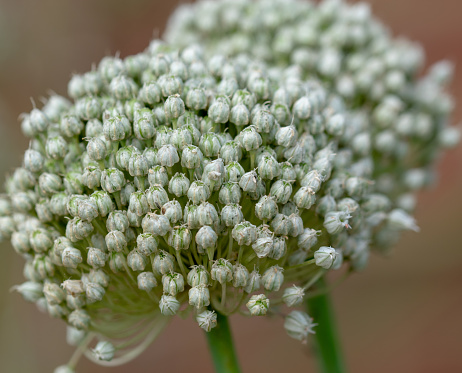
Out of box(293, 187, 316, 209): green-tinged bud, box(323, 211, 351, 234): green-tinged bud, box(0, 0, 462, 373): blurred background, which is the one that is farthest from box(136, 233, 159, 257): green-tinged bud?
box(0, 0, 462, 373): blurred background

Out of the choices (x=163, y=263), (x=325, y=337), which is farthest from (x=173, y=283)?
(x=325, y=337)

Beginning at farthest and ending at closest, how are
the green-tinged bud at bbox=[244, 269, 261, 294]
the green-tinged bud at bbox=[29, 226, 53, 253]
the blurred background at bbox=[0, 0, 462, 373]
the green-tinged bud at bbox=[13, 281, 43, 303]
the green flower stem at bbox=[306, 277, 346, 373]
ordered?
the blurred background at bbox=[0, 0, 462, 373] → the green flower stem at bbox=[306, 277, 346, 373] → the green-tinged bud at bbox=[13, 281, 43, 303] → the green-tinged bud at bbox=[29, 226, 53, 253] → the green-tinged bud at bbox=[244, 269, 261, 294]

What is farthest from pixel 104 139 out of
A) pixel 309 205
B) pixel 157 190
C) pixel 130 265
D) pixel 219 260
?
pixel 309 205

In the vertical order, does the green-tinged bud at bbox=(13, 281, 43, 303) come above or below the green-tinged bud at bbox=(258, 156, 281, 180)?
below

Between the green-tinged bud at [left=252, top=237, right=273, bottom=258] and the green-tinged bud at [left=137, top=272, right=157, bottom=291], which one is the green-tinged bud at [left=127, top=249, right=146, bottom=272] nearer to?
the green-tinged bud at [left=137, top=272, right=157, bottom=291]

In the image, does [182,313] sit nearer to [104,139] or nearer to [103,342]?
[103,342]

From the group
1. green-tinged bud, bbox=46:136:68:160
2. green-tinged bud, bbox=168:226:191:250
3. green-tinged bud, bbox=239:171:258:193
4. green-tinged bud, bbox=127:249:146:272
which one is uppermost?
green-tinged bud, bbox=46:136:68:160

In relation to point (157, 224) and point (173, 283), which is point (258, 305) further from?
point (157, 224)
